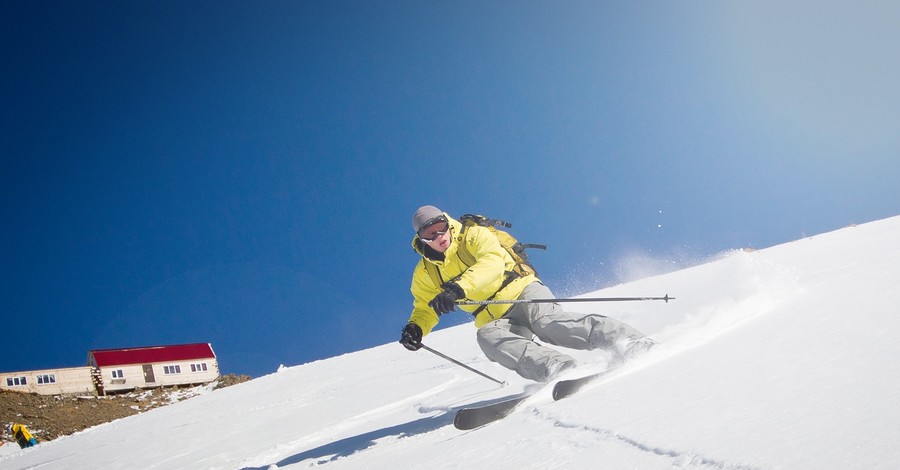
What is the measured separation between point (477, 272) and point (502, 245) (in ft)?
2.67

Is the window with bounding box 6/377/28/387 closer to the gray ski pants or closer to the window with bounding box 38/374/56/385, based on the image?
the window with bounding box 38/374/56/385

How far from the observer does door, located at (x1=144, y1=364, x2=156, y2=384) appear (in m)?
38.3

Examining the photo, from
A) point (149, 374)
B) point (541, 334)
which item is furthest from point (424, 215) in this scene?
point (149, 374)

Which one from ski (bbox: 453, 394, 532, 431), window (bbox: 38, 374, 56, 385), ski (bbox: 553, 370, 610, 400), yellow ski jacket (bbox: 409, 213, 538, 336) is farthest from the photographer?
window (bbox: 38, 374, 56, 385)

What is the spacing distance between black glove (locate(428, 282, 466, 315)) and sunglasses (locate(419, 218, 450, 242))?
66 cm

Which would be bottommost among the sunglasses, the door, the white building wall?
the sunglasses

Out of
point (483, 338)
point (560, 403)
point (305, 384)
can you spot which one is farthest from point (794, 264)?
point (305, 384)

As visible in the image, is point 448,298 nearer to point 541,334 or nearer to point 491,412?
point 541,334

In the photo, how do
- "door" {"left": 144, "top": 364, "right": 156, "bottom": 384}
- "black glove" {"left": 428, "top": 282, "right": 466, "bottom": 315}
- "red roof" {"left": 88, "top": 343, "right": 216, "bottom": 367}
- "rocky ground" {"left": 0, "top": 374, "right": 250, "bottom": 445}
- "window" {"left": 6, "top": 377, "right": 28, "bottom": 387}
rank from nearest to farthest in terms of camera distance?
"black glove" {"left": 428, "top": 282, "right": 466, "bottom": 315} → "rocky ground" {"left": 0, "top": 374, "right": 250, "bottom": 445} → "window" {"left": 6, "top": 377, "right": 28, "bottom": 387} → "red roof" {"left": 88, "top": 343, "right": 216, "bottom": 367} → "door" {"left": 144, "top": 364, "right": 156, "bottom": 384}

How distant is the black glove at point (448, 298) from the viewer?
4613 mm

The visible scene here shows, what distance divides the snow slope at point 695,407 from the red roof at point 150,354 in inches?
1378

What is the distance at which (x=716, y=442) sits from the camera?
1.97 meters

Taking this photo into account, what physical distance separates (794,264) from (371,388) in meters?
6.77

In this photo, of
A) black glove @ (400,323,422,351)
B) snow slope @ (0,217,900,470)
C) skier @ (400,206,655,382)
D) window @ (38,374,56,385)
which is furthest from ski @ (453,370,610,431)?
window @ (38,374,56,385)
